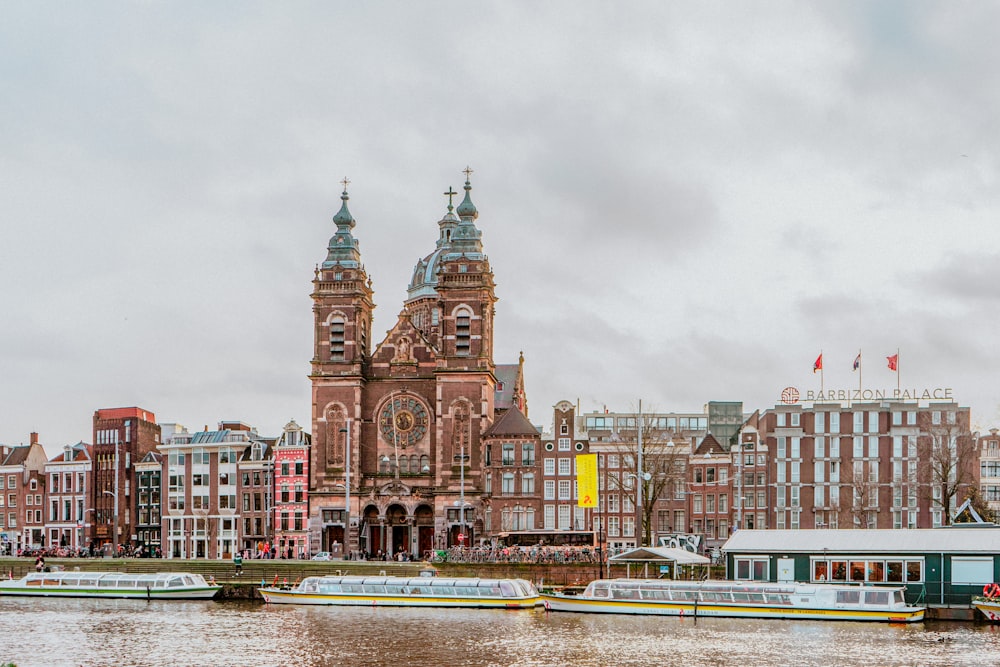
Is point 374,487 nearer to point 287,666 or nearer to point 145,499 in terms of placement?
point 145,499

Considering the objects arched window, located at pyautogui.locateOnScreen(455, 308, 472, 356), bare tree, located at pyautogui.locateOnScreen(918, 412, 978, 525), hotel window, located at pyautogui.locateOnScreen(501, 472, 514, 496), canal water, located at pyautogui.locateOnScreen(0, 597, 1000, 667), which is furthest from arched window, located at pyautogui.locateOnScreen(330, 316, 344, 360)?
bare tree, located at pyautogui.locateOnScreen(918, 412, 978, 525)

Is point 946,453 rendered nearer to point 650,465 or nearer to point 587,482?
point 650,465

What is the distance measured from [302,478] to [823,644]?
72.5m

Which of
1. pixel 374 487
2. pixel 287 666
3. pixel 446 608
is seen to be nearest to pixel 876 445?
pixel 374 487

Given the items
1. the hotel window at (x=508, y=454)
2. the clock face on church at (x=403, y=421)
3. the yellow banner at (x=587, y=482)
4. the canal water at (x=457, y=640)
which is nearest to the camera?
the canal water at (x=457, y=640)

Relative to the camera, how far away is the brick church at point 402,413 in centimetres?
12194

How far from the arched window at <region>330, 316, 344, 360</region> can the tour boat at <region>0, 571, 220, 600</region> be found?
3593 cm

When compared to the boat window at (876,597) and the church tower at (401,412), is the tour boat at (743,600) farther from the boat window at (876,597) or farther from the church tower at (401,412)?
the church tower at (401,412)

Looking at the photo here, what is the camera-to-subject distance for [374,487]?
123 meters

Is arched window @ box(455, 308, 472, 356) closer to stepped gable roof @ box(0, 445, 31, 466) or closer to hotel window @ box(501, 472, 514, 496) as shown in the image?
hotel window @ box(501, 472, 514, 496)

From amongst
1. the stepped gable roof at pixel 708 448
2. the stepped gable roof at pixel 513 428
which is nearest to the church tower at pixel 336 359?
the stepped gable roof at pixel 513 428

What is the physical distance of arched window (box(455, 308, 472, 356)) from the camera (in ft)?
407

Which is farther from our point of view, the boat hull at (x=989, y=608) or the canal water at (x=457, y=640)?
the boat hull at (x=989, y=608)

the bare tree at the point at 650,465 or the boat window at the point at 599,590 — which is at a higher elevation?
the bare tree at the point at 650,465
